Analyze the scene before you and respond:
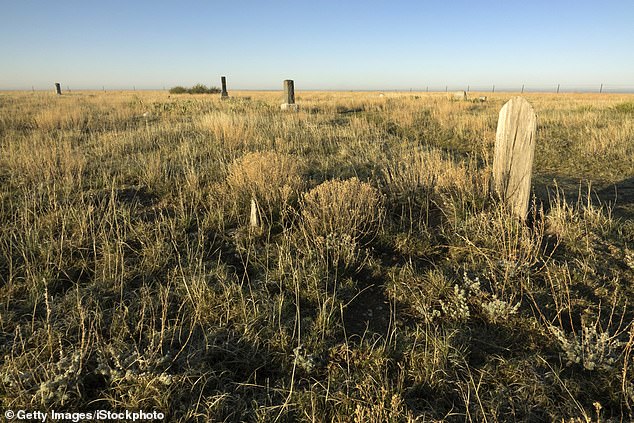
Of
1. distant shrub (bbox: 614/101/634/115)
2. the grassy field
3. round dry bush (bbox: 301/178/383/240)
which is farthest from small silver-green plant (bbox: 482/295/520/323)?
distant shrub (bbox: 614/101/634/115)

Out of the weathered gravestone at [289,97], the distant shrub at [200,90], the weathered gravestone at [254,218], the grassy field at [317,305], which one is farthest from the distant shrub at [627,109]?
the distant shrub at [200,90]

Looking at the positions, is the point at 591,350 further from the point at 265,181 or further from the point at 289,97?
the point at 289,97

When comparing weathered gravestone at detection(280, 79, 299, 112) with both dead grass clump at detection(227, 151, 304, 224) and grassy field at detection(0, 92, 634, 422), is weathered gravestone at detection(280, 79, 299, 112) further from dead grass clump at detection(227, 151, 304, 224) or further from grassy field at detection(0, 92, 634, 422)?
grassy field at detection(0, 92, 634, 422)

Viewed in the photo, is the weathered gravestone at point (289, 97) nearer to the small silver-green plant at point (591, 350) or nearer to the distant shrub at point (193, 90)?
the small silver-green plant at point (591, 350)

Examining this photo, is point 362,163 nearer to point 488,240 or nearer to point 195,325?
point 488,240

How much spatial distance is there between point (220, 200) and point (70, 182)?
7.33 ft

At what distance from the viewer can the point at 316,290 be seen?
2596 mm


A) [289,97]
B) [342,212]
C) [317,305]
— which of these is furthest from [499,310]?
Result: [289,97]

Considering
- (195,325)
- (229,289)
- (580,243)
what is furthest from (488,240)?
(195,325)

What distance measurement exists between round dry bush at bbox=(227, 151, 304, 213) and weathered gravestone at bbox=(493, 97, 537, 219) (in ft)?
7.75

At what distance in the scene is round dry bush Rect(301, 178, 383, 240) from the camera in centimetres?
347

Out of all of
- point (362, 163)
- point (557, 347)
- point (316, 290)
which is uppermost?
point (362, 163)

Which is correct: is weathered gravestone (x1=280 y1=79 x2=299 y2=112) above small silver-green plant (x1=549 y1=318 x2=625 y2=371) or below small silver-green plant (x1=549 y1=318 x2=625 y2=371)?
above

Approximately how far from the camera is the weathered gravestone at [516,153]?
11.7ft
